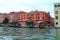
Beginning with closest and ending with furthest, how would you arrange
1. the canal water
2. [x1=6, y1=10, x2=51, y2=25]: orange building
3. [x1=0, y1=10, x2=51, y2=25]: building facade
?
the canal water → [x1=0, y1=10, x2=51, y2=25]: building facade → [x1=6, y1=10, x2=51, y2=25]: orange building

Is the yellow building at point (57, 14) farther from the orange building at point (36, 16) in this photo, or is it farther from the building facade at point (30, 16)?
the orange building at point (36, 16)

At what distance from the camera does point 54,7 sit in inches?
2040

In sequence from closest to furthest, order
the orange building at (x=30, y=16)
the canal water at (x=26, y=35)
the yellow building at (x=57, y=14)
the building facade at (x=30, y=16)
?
the canal water at (x=26, y=35)
the yellow building at (x=57, y=14)
the building facade at (x=30, y=16)
the orange building at (x=30, y=16)

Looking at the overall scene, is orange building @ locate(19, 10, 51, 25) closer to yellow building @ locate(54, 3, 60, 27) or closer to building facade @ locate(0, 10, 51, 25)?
building facade @ locate(0, 10, 51, 25)

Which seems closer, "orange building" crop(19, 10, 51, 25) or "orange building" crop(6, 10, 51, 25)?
"orange building" crop(19, 10, 51, 25)

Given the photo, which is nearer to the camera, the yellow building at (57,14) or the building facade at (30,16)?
the yellow building at (57,14)

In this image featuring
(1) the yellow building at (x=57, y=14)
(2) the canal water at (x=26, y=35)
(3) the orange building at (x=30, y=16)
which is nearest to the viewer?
(2) the canal water at (x=26, y=35)

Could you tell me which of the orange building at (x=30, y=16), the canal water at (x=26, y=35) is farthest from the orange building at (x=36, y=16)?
the canal water at (x=26, y=35)

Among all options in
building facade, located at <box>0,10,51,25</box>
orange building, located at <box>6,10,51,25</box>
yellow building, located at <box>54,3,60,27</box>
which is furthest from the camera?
orange building, located at <box>6,10,51,25</box>

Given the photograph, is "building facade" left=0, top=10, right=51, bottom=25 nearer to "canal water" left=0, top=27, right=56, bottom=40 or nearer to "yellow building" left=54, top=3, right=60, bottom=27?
"yellow building" left=54, top=3, right=60, bottom=27

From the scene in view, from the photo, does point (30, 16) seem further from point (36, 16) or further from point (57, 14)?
point (57, 14)

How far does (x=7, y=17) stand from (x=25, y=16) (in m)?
10.5

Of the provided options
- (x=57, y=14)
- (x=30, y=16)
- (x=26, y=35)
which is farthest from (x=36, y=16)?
(x=26, y=35)

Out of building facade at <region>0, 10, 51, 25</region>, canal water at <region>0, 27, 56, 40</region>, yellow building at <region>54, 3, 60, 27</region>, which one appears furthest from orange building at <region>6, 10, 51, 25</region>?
canal water at <region>0, 27, 56, 40</region>
